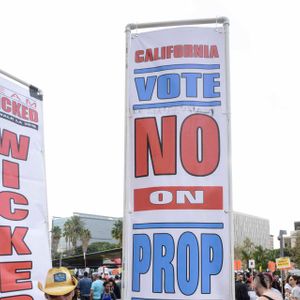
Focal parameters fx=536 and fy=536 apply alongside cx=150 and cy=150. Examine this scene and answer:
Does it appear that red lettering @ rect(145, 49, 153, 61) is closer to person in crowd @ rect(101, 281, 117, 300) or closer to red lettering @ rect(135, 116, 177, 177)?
red lettering @ rect(135, 116, 177, 177)

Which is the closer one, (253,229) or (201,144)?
(201,144)

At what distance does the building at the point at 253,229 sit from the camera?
490 feet

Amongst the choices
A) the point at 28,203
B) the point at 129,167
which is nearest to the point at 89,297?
the point at 28,203

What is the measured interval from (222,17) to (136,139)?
1.07m

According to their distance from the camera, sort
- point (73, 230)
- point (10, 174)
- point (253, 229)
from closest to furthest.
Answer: point (10, 174) < point (73, 230) < point (253, 229)

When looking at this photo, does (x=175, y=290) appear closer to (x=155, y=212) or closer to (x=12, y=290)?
(x=155, y=212)

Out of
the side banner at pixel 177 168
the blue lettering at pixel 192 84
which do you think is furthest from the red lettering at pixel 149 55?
the blue lettering at pixel 192 84

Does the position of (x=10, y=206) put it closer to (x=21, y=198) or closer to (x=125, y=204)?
(x=21, y=198)

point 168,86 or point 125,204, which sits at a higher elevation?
point 168,86

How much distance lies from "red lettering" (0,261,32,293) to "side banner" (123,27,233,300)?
126cm

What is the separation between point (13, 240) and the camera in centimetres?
450

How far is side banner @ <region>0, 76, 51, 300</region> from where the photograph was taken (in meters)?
4.46

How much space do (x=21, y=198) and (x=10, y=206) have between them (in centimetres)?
16

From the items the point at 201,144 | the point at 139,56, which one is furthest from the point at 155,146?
the point at 139,56
